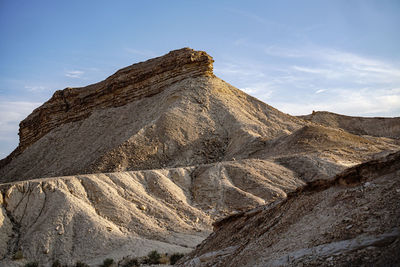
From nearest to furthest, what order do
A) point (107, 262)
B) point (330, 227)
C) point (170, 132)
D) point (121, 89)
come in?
point (330, 227) < point (107, 262) < point (170, 132) < point (121, 89)

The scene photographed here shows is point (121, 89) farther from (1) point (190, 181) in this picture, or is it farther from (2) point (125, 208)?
(2) point (125, 208)

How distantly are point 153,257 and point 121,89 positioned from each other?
82.8 ft

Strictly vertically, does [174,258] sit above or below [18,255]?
below

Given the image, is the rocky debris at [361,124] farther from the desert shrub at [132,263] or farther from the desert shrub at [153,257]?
the desert shrub at [132,263]

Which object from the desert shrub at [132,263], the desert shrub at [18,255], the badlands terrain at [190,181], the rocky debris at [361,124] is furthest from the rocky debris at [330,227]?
the rocky debris at [361,124]

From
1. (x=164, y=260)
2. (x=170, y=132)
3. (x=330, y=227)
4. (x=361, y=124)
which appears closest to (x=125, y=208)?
(x=164, y=260)

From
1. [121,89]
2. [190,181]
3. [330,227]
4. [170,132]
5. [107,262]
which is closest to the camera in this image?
[330,227]

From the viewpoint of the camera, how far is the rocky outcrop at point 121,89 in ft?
105

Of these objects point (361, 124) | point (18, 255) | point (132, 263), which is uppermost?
point (361, 124)

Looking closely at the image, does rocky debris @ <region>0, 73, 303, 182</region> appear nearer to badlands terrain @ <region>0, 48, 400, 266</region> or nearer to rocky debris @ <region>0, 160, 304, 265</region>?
badlands terrain @ <region>0, 48, 400, 266</region>

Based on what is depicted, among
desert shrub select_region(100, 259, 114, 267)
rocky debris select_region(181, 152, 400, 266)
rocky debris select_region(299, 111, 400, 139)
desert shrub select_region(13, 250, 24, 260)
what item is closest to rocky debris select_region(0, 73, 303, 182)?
desert shrub select_region(13, 250, 24, 260)

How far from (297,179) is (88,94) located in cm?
2500

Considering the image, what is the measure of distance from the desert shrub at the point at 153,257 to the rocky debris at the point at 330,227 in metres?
3.50

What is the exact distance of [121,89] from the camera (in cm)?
3497
